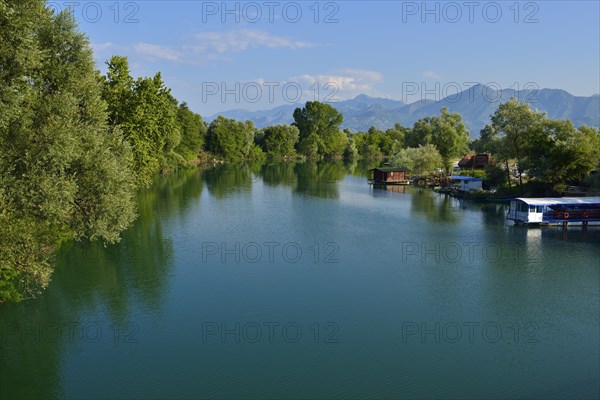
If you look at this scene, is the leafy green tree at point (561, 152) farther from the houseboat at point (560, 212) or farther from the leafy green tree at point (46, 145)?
the leafy green tree at point (46, 145)

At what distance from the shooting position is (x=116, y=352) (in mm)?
21266

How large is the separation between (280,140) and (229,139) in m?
26.3

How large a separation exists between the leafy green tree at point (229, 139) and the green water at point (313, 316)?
99.5m

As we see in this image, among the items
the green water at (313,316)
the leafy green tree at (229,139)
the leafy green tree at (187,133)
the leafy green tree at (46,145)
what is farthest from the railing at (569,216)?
the leafy green tree at (229,139)

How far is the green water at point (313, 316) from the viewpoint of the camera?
19.1 meters

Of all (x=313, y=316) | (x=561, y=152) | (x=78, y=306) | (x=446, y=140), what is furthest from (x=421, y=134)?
(x=78, y=306)

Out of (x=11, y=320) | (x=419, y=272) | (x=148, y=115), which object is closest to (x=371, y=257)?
(x=419, y=272)

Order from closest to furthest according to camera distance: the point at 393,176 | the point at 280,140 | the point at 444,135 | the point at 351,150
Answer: the point at 393,176
the point at 444,135
the point at 280,140
the point at 351,150

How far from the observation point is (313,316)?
Result: 25594mm

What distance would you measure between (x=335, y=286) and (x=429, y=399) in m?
12.9

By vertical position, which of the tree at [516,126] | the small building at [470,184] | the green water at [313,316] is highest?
the tree at [516,126]

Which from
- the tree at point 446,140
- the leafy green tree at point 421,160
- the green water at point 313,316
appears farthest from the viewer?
the tree at point 446,140

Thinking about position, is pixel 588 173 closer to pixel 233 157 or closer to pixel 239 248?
pixel 239 248

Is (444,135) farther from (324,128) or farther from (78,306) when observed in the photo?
(324,128)
